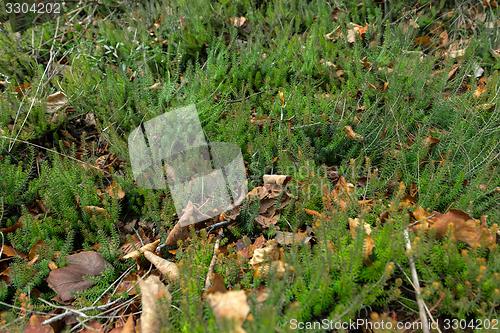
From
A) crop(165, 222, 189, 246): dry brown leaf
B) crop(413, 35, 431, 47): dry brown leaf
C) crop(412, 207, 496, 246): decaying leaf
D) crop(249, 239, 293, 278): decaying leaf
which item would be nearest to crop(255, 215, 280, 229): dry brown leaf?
crop(249, 239, 293, 278): decaying leaf

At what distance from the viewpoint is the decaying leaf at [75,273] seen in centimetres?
165

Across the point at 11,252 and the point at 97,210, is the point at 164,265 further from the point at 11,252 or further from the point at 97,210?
the point at 11,252

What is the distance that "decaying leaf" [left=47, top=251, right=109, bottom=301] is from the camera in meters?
1.65

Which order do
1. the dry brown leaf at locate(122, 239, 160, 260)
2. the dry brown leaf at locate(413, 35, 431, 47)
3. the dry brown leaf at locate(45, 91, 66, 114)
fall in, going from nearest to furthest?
1. the dry brown leaf at locate(122, 239, 160, 260)
2. the dry brown leaf at locate(45, 91, 66, 114)
3. the dry brown leaf at locate(413, 35, 431, 47)

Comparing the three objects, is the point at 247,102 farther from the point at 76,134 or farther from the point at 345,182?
the point at 76,134

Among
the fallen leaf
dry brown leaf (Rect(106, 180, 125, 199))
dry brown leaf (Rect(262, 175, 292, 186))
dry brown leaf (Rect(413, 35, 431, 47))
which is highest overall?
dry brown leaf (Rect(413, 35, 431, 47))

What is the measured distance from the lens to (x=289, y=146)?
216 cm

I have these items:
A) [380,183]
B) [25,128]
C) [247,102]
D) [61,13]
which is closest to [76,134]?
[25,128]

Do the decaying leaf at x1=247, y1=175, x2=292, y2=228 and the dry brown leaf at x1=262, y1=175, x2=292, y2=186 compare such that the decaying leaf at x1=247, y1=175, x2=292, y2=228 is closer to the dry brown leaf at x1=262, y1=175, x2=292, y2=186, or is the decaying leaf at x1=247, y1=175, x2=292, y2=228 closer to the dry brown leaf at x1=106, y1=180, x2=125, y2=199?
the dry brown leaf at x1=262, y1=175, x2=292, y2=186

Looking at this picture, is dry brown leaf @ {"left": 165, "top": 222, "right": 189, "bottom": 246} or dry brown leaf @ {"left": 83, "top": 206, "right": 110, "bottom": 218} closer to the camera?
dry brown leaf @ {"left": 165, "top": 222, "right": 189, "bottom": 246}

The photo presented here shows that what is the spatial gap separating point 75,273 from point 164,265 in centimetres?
52

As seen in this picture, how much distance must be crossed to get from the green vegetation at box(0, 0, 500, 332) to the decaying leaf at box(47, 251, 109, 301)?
0.20 feet

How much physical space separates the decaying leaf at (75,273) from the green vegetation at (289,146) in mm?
61

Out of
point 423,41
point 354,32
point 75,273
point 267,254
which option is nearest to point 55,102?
point 75,273
